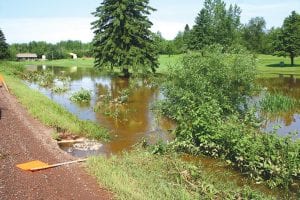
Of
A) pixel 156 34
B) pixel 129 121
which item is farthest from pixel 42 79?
pixel 129 121

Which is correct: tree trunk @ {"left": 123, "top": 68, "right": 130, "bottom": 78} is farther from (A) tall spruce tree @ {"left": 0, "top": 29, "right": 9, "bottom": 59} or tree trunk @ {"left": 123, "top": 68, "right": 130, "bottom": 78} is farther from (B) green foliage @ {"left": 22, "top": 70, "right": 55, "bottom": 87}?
(A) tall spruce tree @ {"left": 0, "top": 29, "right": 9, "bottom": 59}

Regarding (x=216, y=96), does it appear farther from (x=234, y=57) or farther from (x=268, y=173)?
(x=268, y=173)

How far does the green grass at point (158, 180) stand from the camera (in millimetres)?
9469

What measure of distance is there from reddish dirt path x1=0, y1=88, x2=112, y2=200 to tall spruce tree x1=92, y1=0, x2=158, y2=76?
27574 millimetres

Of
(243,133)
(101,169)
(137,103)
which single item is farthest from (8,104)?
(243,133)

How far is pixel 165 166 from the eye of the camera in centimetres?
1185

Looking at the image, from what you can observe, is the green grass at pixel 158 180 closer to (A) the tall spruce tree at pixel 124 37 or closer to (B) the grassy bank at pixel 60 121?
(B) the grassy bank at pixel 60 121

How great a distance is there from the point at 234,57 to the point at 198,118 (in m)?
7.72

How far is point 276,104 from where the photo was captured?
946 inches

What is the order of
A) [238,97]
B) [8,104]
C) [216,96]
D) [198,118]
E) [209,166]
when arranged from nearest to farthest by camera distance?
[209,166] < [198,118] < [216,96] < [238,97] < [8,104]

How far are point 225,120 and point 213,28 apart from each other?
189 ft

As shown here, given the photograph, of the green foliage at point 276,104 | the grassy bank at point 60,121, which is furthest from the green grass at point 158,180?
the green foliage at point 276,104

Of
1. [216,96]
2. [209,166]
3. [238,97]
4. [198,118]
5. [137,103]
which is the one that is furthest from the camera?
[137,103]

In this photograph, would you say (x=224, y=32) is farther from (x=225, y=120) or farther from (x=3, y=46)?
(x=225, y=120)
